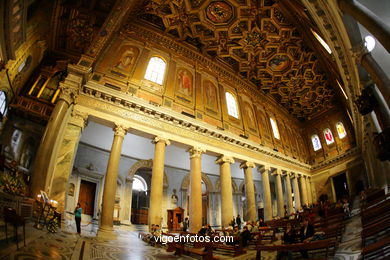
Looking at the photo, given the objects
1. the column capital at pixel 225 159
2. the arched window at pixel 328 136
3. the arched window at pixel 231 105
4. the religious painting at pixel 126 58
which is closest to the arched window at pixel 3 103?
the religious painting at pixel 126 58

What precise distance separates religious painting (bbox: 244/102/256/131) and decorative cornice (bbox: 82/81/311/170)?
194cm

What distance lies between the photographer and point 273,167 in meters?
15.6

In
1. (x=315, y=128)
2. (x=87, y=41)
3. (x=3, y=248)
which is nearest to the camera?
(x=3, y=248)

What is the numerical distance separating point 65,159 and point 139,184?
8598 mm

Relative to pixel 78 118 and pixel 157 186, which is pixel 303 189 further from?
pixel 78 118

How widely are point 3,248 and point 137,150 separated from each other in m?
11.9

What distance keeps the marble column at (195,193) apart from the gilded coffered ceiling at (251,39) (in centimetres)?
837

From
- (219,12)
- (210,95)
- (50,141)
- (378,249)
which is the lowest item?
(378,249)

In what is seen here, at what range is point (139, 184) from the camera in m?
15.9

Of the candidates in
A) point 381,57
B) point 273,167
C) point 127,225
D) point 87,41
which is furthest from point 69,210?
point 381,57

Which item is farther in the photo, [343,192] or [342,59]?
[343,192]

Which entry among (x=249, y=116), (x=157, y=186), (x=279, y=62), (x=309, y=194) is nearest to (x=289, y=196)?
(x=309, y=194)

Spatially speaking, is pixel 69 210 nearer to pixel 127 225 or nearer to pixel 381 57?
pixel 127 225

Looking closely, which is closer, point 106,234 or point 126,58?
point 106,234
